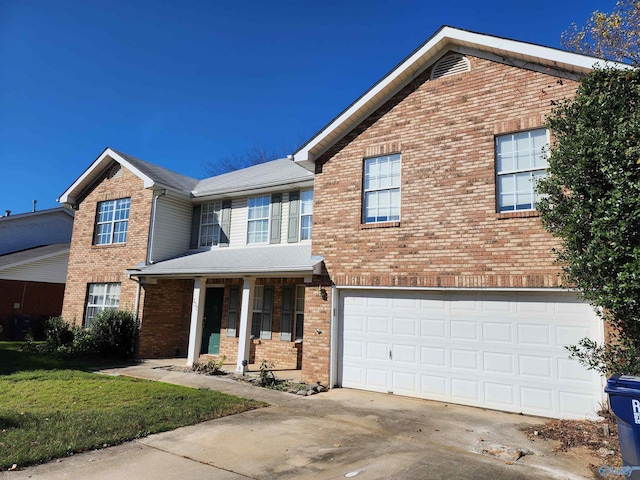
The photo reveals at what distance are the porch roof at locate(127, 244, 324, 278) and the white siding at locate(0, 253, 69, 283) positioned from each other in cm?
1035

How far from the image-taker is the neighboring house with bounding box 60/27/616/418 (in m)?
8.14

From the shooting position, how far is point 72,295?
16578 mm

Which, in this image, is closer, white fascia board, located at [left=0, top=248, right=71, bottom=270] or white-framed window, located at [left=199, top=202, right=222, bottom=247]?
white-framed window, located at [left=199, top=202, right=222, bottom=247]

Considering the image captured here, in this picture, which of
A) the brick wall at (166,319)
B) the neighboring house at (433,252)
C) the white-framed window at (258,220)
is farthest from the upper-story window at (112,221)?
the white-framed window at (258,220)

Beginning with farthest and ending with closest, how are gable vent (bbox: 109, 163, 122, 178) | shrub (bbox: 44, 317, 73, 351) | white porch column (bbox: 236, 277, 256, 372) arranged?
1. gable vent (bbox: 109, 163, 122, 178)
2. shrub (bbox: 44, 317, 73, 351)
3. white porch column (bbox: 236, 277, 256, 372)

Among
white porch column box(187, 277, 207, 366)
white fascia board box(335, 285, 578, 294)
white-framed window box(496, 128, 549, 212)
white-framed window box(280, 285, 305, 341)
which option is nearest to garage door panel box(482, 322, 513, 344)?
white fascia board box(335, 285, 578, 294)

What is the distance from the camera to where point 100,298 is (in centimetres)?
1591

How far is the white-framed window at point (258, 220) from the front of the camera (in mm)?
14202

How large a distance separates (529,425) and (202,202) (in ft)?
41.5

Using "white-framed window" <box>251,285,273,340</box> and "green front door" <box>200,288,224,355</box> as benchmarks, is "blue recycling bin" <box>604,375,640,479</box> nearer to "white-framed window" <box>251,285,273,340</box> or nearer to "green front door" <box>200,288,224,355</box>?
"white-framed window" <box>251,285,273,340</box>

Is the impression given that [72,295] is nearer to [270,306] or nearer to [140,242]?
[140,242]

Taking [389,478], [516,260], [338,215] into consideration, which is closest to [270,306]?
[338,215]

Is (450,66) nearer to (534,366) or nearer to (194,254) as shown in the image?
(534,366)

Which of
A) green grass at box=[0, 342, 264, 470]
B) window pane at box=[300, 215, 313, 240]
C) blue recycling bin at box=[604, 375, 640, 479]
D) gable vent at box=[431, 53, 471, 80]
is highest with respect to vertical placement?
gable vent at box=[431, 53, 471, 80]
